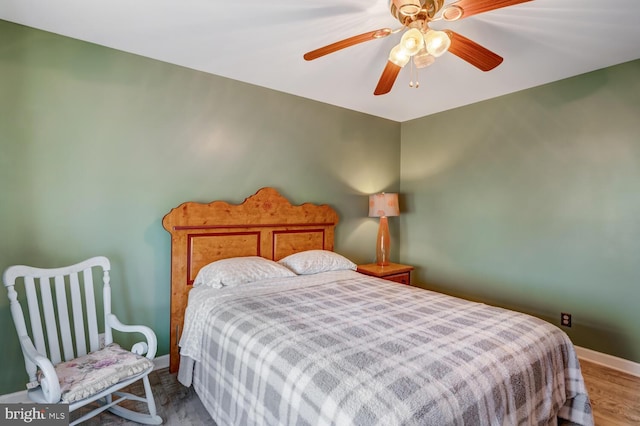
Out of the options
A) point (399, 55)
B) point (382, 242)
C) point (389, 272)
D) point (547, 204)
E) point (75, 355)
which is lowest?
point (75, 355)

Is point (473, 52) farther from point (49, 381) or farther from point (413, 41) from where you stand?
point (49, 381)

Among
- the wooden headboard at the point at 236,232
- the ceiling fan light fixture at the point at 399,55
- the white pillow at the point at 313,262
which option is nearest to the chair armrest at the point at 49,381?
the wooden headboard at the point at 236,232

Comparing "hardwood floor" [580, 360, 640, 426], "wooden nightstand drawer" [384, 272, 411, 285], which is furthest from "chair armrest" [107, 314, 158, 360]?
"hardwood floor" [580, 360, 640, 426]

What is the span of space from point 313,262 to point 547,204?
2278 millimetres

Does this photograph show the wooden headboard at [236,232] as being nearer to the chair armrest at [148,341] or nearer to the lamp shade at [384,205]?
the lamp shade at [384,205]

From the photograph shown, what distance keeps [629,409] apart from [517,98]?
8.74 ft

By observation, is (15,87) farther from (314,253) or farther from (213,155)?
(314,253)

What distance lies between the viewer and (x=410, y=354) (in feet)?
4.51

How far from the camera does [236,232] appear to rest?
286 cm

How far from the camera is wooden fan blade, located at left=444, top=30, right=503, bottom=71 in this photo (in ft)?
5.39

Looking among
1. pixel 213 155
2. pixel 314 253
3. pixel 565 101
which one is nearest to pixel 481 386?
pixel 314 253

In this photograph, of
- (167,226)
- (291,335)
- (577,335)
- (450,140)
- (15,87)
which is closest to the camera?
(291,335)

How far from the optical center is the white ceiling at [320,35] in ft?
6.14

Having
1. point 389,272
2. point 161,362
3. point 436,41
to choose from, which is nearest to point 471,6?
point 436,41
